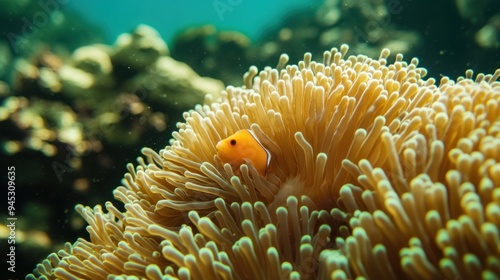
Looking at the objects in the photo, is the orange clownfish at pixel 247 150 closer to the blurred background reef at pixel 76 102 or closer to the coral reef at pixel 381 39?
the blurred background reef at pixel 76 102

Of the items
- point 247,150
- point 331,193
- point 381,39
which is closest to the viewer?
point 331,193

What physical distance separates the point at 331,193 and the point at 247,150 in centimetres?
47

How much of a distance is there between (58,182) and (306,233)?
9.83ft

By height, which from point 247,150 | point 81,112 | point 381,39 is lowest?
point 247,150

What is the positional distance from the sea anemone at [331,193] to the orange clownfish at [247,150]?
7 centimetres

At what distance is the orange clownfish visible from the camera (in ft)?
6.14

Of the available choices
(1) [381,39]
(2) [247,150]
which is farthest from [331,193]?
(1) [381,39]

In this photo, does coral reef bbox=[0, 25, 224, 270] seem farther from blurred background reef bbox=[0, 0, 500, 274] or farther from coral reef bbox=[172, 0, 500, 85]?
coral reef bbox=[172, 0, 500, 85]

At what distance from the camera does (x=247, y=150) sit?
1.88 meters

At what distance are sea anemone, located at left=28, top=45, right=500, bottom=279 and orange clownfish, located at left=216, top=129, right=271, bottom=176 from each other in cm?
7

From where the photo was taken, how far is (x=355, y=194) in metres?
1.54

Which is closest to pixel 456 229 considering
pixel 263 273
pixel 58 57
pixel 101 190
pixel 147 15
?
pixel 263 273

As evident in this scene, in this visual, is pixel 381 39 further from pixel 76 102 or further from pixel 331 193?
pixel 331 193

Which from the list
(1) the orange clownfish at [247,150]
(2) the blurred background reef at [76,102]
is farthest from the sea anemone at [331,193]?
(2) the blurred background reef at [76,102]
